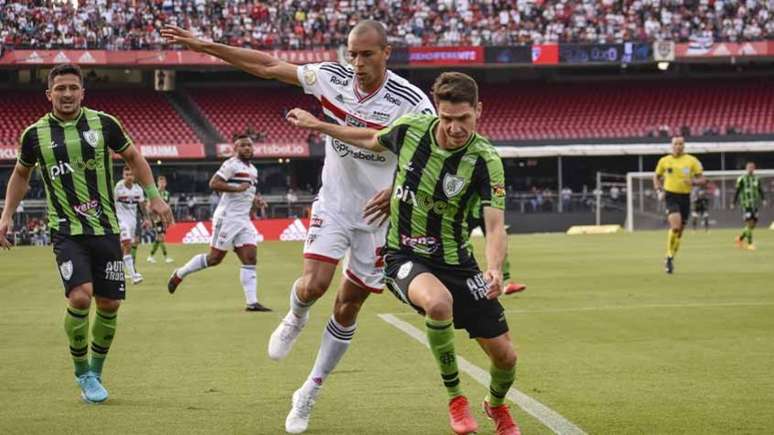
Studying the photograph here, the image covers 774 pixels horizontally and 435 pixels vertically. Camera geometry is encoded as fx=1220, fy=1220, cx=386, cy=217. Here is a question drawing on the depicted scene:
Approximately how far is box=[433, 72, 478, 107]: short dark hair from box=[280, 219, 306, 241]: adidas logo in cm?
3595

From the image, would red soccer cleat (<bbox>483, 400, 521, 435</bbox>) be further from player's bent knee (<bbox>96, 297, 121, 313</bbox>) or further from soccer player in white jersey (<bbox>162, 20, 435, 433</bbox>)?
player's bent knee (<bbox>96, 297, 121, 313</bbox>)

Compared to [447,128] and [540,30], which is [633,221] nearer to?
[540,30]

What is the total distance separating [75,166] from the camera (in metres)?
8.09

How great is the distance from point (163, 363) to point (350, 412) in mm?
3069

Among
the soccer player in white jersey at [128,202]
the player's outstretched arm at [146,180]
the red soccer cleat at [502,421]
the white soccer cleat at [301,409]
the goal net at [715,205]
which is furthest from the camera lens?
the goal net at [715,205]

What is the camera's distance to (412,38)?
179 ft

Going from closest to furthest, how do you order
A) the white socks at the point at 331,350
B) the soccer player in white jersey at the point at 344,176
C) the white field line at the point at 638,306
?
the white socks at the point at 331,350, the soccer player in white jersey at the point at 344,176, the white field line at the point at 638,306

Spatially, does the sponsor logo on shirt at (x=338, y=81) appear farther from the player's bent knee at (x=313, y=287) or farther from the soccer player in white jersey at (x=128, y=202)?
the soccer player in white jersey at (x=128, y=202)

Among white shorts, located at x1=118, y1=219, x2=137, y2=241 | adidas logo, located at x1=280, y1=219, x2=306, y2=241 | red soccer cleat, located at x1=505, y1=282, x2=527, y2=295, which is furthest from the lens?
adidas logo, located at x1=280, y1=219, x2=306, y2=241

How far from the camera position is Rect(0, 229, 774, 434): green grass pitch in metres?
7.14

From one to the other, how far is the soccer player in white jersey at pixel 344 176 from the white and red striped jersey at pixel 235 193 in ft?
28.3

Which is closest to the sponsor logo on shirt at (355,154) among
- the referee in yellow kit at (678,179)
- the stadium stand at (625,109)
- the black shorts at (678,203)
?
the referee in yellow kit at (678,179)

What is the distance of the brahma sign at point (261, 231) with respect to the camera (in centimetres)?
4141

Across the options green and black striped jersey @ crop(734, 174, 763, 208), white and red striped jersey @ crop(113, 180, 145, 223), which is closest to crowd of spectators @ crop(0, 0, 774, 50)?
green and black striped jersey @ crop(734, 174, 763, 208)
